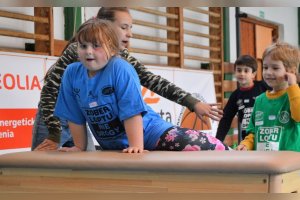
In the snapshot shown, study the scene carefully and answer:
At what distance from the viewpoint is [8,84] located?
319 centimetres

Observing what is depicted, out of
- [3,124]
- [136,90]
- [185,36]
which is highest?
[185,36]

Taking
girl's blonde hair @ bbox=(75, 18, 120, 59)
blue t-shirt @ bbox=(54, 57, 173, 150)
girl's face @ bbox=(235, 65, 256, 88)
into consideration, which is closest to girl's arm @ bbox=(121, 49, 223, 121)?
blue t-shirt @ bbox=(54, 57, 173, 150)

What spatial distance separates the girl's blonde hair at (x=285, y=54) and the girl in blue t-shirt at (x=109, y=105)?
0.58 meters

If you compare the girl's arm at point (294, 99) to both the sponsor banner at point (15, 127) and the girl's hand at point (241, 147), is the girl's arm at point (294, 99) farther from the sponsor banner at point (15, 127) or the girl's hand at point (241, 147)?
the sponsor banner at point (15, 127)

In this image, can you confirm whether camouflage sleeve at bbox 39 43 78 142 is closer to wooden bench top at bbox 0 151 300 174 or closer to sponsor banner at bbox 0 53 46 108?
wooden bench top at bbox 0 151 300 174

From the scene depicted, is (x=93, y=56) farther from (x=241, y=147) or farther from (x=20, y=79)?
(x=20, y=79)

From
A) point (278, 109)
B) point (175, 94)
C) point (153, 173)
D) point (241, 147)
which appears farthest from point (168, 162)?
point (278, 109)

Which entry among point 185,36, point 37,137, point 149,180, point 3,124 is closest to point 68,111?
point 37,137

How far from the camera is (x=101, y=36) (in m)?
1.64

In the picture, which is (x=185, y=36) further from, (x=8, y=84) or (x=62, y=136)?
(x=62, y=136)

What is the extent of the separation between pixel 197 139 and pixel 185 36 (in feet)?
13.4

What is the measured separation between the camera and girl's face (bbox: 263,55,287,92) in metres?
2.14

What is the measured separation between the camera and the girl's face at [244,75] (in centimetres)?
347

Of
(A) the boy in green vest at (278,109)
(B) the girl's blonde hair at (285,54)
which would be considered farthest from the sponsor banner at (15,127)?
(B) the girl's blonde hair at (285,54)
